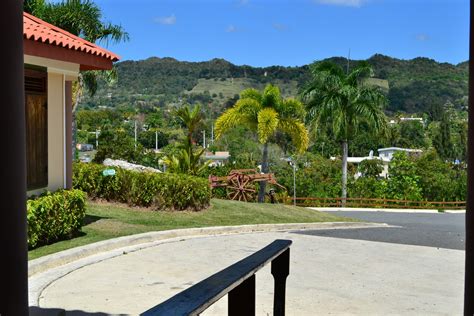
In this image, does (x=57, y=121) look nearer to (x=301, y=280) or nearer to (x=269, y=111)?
(x=301, y=280)

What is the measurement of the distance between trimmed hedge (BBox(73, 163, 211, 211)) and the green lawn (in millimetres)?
296

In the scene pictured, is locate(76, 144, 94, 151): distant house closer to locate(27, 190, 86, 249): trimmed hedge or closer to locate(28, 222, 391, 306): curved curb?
locate(28, 222, 391, 306): curved curb

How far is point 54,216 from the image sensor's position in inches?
366

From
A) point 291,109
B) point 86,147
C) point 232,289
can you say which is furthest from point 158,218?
point 86,147

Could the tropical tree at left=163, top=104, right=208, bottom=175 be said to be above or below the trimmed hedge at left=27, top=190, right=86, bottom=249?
above

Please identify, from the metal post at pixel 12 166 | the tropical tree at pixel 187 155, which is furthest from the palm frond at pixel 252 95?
the metal post at pixel 12 166

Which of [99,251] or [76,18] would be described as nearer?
[99,251]

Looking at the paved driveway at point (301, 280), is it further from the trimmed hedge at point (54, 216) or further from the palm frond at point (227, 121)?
the palm frond at point (227, 121)

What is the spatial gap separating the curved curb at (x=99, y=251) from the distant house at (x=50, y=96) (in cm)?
150

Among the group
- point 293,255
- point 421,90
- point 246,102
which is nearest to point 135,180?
point 293,255

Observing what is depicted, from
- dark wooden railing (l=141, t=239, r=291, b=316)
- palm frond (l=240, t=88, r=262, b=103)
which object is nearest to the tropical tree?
palm frond (l=240, t=88, r=262, b=103)

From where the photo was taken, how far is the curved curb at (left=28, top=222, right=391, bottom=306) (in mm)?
7316

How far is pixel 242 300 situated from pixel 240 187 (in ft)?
75.9

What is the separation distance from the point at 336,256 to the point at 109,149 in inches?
828
